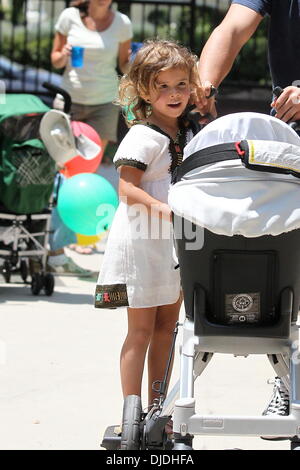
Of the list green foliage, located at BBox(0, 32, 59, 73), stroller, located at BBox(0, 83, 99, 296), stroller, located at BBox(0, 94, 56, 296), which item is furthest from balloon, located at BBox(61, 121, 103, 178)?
green foliage, located at BBox(0, 32, 59, 73)

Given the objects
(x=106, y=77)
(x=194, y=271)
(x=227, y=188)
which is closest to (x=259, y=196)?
(x=227, y=188)

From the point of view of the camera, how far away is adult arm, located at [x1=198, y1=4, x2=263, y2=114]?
4.07 metres

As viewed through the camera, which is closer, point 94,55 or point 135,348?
point 135,348

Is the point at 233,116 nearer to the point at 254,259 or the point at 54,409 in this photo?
the point at 254,259

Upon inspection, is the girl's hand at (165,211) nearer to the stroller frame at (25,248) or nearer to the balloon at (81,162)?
the stroller frame at (25,248)

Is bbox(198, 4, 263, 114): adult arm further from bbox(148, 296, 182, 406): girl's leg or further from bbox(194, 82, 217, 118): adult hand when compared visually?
bbox(148, 296, 182, 406): girl's leg

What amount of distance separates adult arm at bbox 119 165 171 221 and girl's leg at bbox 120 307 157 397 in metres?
0.39

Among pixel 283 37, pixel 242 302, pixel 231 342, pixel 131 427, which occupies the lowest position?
pixel 131 427

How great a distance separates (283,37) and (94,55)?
5.20 meters

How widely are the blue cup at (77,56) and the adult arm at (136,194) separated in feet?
17.6

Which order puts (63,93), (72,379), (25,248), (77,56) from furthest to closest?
1. (77,56)
2. (63,93)
3. (25,248)
4. (72,379)

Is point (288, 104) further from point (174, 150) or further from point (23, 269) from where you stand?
point (23, 269)

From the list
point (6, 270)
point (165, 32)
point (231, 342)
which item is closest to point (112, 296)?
point (231, 342)

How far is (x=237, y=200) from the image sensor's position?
3230 mm
